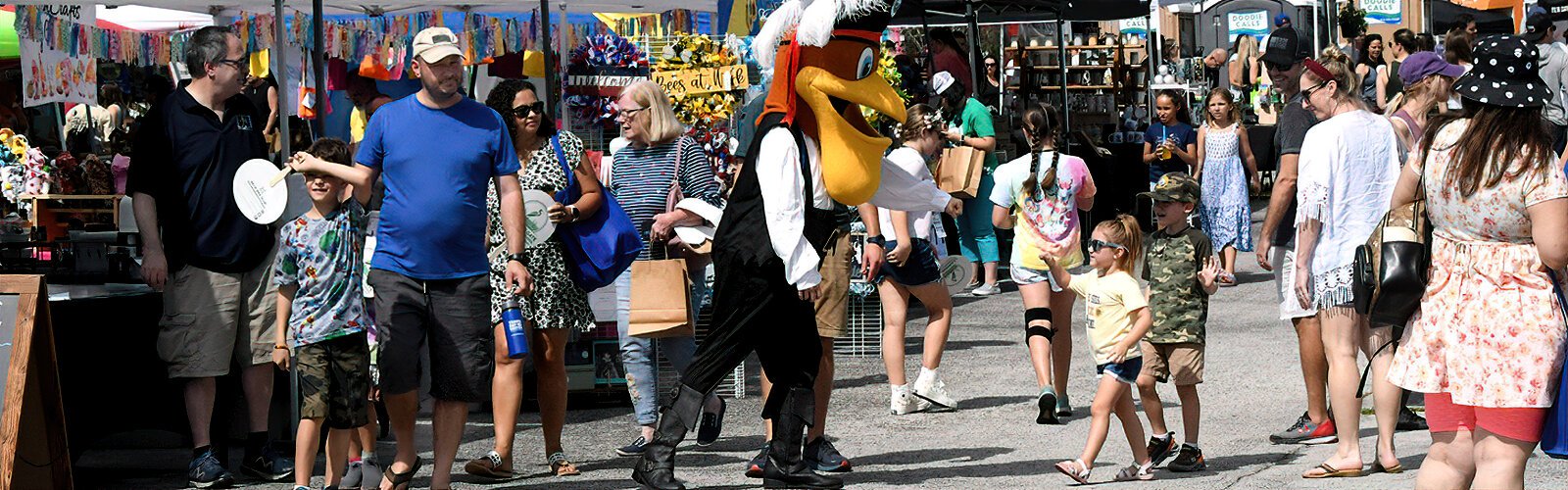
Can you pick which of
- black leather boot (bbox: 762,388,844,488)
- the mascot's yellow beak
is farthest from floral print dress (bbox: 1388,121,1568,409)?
black leather boot (bbox: 762,388,844,488)

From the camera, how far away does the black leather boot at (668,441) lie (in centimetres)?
711

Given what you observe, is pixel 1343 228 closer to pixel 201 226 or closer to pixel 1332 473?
pixel 1332 473

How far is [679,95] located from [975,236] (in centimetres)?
511

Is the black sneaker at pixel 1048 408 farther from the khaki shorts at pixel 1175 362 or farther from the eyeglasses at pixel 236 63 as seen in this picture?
the eyeglasses at pixel 236 63

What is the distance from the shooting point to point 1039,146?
9.45 meters

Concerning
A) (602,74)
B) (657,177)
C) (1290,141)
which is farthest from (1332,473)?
(602,74)

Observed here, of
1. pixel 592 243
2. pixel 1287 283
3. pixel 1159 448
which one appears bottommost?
pixel 1159 448

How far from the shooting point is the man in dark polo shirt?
25.5ft

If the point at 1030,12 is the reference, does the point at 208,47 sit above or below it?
below

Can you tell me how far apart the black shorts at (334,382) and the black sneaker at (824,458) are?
1.85 m

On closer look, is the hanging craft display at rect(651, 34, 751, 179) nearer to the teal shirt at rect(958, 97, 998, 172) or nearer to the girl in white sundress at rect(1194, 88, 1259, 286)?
the teal shirt at rect(958, 97, 998, 172)

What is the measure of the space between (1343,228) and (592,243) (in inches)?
119

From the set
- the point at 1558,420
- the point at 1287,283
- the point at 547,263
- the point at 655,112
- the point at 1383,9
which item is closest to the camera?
the point at 1558,420

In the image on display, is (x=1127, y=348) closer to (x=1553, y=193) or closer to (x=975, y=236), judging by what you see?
(x=1553, y=193)
